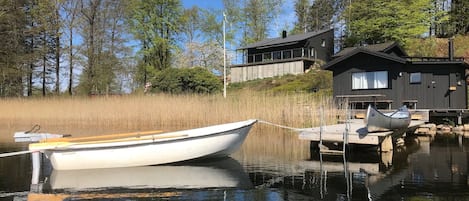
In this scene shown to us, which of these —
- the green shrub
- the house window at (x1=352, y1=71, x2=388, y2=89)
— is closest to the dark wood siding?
the house window at (x1=352, y1=71, x2=388, y2=89)

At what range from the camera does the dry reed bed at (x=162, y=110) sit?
16.4 meters

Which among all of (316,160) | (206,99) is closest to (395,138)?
(316,160)

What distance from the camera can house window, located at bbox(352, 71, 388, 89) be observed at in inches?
893

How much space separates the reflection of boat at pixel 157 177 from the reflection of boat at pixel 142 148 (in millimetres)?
180

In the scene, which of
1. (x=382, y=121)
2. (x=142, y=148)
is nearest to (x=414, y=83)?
(x=382, y=121)

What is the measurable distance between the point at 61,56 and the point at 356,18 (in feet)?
94.7

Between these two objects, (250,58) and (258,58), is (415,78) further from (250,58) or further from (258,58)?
(250,58)

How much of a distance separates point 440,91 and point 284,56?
21426mm

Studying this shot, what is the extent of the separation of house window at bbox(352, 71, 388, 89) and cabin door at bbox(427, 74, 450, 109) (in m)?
2.35

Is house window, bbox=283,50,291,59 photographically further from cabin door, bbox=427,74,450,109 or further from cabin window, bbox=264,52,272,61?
cabin door, bbox=427,74,450,109

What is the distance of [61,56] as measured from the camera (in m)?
32.2

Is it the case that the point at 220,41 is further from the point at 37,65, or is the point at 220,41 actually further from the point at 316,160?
the point at 316,160

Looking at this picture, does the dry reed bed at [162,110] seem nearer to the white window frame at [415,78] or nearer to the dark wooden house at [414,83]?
the dark wooden house at [414,83]

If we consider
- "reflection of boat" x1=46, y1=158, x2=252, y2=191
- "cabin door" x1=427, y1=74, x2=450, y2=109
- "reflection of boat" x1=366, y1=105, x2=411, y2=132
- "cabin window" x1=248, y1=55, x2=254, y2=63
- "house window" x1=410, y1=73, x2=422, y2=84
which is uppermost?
"cabin window" x1=248, y1=55, x2=254, y2=63
